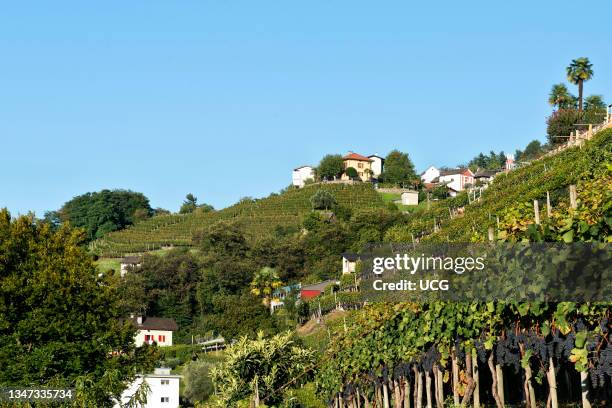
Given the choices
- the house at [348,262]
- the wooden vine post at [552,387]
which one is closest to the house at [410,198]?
the house at [348,262]

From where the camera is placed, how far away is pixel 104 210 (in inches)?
5330

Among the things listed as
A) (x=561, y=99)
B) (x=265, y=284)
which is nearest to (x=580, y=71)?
(x=561, y=99)

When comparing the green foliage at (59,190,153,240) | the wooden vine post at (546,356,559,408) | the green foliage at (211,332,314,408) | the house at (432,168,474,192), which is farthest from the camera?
the house at (432,168,474,192)

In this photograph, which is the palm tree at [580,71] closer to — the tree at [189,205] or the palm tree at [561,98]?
the palm tree at [561,98]

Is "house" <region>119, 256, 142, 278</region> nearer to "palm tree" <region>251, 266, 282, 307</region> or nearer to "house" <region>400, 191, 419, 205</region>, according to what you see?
"palm tree" <region>251, 266, 282, 307</region>

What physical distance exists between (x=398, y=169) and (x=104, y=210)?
42924 millimetres

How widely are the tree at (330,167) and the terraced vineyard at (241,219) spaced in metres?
6.17

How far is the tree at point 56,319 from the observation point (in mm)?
27625

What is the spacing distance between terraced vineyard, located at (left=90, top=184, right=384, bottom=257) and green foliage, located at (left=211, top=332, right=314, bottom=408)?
83.0 metres

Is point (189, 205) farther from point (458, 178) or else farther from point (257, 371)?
point (257, 371)

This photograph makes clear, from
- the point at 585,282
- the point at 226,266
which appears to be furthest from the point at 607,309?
the point at 226,266

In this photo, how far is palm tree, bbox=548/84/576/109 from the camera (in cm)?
8144

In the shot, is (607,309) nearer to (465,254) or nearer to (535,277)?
(535,277)

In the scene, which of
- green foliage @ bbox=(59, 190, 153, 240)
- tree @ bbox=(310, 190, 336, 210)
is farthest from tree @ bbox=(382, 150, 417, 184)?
green foliage @ bbox=(59, 190, 153, 240)
